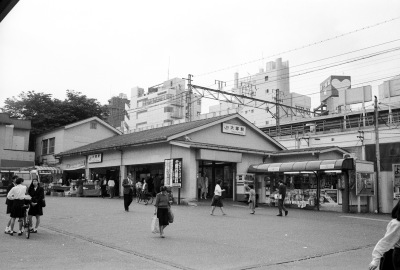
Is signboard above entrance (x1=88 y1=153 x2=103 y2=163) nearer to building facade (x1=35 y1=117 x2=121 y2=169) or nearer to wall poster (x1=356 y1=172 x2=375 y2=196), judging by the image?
building facade (x1=35 y1=117 x2=121 y2=169)

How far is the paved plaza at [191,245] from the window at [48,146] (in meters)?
28.4

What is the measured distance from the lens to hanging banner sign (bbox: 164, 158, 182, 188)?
24.7 meters

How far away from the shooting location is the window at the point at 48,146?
43156mm

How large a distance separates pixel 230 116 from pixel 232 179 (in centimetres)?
482

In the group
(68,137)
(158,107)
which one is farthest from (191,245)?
(158,107)

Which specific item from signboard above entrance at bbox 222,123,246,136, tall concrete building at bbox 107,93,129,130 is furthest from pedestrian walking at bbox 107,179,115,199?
tall concrete building at bbox 107,93,129,130

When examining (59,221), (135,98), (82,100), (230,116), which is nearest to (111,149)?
(230,116)

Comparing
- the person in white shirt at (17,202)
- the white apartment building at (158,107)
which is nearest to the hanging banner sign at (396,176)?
the person in white shirt at (17,202)

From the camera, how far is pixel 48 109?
50375 mm

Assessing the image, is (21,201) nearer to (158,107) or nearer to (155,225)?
(155,225)

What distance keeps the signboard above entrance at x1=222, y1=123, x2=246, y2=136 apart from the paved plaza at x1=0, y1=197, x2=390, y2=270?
13599 mm

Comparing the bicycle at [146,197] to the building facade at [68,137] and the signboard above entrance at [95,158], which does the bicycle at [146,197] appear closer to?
the signboard above entrance at [95,158]

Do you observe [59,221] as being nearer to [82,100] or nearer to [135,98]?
[82,100]

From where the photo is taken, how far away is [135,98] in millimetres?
106562
